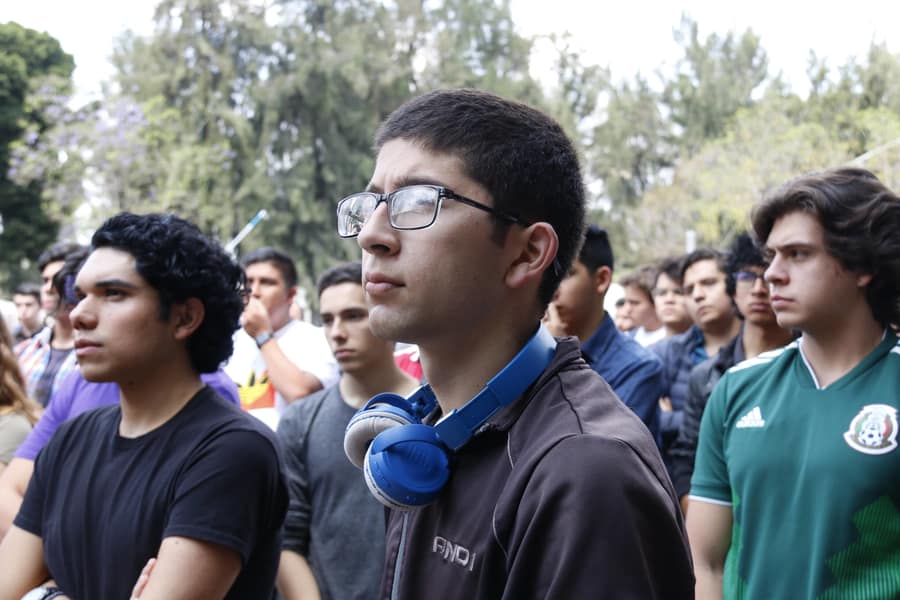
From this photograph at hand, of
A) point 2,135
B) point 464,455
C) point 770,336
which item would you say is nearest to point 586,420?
point 464,455

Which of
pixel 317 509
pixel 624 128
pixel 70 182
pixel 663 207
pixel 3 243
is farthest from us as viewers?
pixel 624 128

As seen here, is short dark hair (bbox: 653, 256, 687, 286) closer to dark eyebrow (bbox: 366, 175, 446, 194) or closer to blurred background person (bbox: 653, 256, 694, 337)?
blurred background person (bbox: 653, 256, 694, 337)

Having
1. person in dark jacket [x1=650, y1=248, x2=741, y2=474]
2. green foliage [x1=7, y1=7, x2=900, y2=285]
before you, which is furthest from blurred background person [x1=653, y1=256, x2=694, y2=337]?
green foliage [x1=7, y1=7, x2=900, y2=285]

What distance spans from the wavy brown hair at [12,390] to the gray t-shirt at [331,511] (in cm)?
128

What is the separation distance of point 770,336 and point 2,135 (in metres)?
40.1

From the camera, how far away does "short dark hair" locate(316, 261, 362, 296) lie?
471 cm

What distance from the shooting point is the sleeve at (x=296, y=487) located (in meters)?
3.91

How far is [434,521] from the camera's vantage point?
1742 mm

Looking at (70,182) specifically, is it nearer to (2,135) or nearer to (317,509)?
(2,135)

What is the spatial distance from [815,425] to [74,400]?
9.90 feet

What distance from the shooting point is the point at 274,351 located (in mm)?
5504

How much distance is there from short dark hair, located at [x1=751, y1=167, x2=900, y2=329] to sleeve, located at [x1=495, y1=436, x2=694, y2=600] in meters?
1.83

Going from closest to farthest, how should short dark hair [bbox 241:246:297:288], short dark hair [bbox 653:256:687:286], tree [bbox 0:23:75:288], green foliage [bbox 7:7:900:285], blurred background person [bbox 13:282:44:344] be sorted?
short dark hair [bbox 241:246:297:288] → short dark hair [bbox 653:256:687:286] → blurred background person [bbox 13:282:44:344] → green foliage [bbox 7:7:900:285] → tree [bbox 0:23:75:288]

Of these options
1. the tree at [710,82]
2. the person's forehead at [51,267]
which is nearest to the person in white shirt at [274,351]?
the person's forehead at [51,267]
